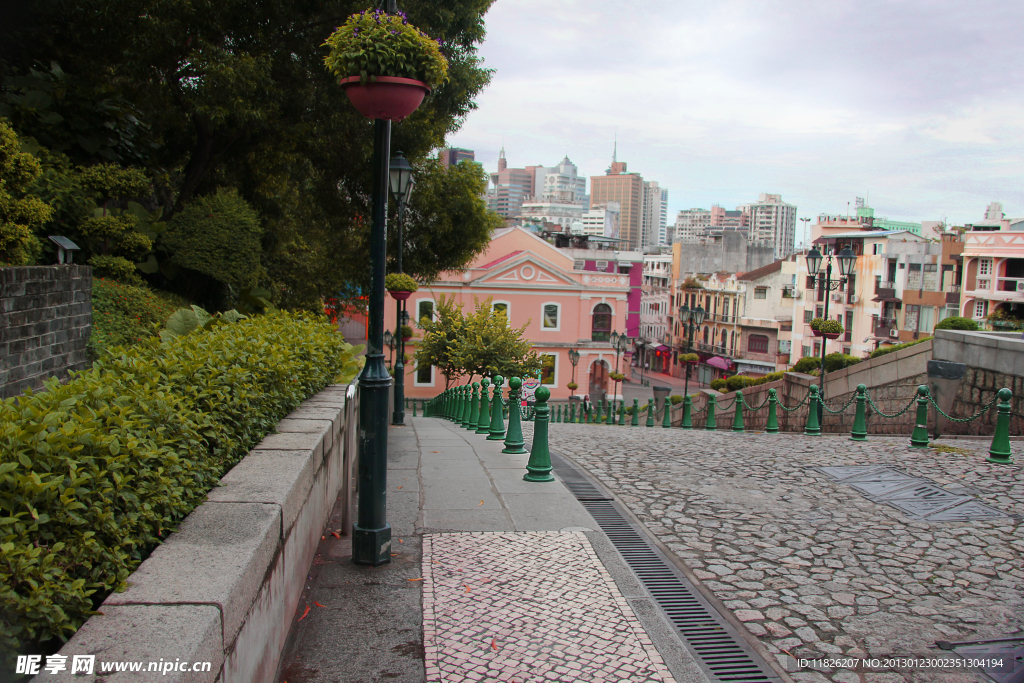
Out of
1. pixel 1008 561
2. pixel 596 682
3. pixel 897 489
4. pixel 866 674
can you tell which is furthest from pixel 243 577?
pixel 897 489

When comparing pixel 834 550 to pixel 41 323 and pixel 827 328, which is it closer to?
pixel 41 323

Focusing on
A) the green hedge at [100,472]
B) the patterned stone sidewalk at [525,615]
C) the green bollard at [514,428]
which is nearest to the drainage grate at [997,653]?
the patterned stone sidewalk at [525,615]

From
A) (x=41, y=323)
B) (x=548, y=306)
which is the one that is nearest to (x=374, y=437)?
(x=41, y=323)

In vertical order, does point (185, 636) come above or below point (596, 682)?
above

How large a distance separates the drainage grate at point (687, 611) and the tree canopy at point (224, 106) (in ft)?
24.8

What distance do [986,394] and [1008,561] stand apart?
8.77 m

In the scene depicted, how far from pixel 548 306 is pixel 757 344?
2839cm

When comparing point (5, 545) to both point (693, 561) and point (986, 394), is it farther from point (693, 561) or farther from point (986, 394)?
point (986, 394)

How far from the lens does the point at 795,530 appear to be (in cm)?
598

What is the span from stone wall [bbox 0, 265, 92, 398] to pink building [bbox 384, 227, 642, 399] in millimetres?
33672

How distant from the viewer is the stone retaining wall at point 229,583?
221cm

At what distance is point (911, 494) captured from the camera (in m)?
7.11

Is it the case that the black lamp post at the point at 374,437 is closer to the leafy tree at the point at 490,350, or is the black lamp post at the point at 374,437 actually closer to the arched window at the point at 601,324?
the leafy tree at the point at 490,350

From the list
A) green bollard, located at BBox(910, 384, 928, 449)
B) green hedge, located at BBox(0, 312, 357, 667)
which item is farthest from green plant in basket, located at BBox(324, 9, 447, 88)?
green bollard, located at BBox(910, 384, 928, 449)
